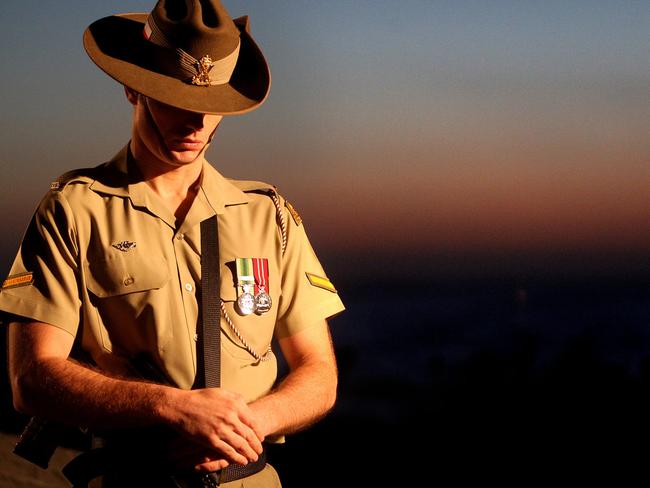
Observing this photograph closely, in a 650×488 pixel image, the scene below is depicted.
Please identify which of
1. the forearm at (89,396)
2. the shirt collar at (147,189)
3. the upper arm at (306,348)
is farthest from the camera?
the upper arm at (306,348)

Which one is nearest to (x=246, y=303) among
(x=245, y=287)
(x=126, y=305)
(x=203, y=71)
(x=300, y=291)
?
(x=245, y=287)

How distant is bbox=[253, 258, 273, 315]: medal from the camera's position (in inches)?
76.1

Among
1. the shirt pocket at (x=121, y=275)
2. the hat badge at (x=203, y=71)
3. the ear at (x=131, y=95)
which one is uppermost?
the hat badge at (x=203, y=71)

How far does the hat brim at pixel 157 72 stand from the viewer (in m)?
1.80

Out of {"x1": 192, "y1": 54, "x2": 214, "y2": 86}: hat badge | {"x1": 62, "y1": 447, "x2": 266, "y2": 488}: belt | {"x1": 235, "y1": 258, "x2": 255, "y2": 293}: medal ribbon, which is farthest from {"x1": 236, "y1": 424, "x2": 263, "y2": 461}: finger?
{"x1": 192, "y1": 54, "x2": 214, "y2": 86}: hat badge

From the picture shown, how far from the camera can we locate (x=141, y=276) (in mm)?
1813

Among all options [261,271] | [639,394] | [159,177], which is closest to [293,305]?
[261,271]

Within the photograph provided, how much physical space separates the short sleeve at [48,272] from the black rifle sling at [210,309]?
0.26m

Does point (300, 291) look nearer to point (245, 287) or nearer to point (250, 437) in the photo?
point (245, 287)

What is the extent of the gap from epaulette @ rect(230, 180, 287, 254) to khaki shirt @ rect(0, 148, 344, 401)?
11 mm

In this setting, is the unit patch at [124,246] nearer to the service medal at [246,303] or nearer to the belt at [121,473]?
the service medal at [246,303]

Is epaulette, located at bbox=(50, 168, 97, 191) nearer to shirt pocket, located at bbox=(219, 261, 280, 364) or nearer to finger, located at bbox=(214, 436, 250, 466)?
shirt pocket, located at bbox=(219, 261, 280, 364)

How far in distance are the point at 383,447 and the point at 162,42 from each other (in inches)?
96.4

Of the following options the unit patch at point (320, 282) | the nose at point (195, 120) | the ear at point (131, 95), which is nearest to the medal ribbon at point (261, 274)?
the unit patch at point (320, 282)
